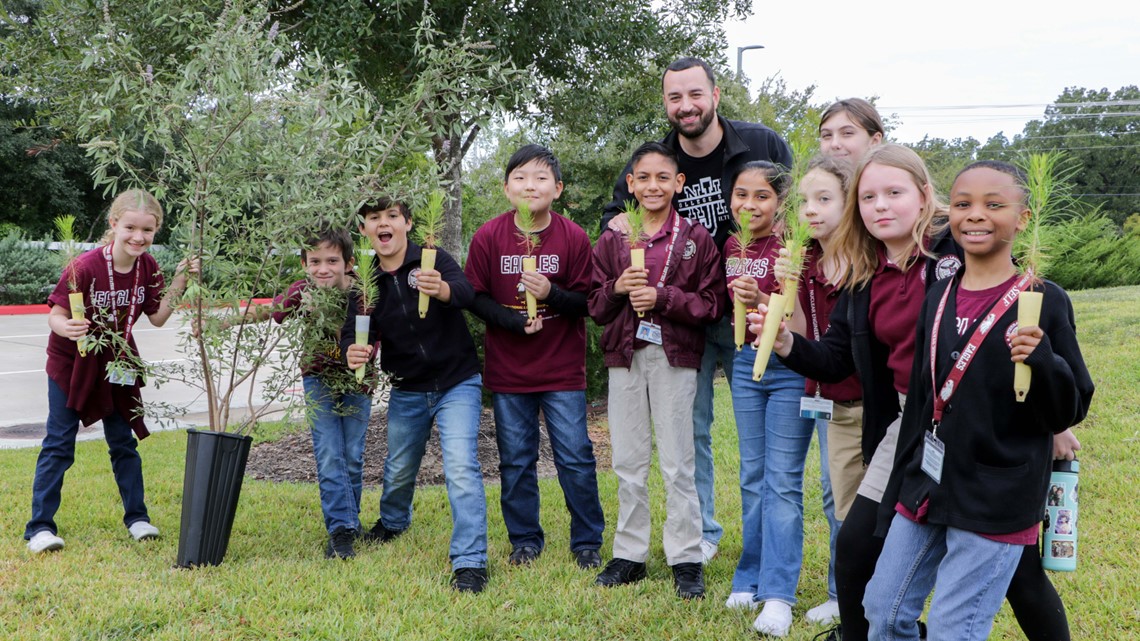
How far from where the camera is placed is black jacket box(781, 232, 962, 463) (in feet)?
10.2

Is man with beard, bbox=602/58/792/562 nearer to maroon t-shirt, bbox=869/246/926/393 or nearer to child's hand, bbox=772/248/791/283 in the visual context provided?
child's hand, bbox=772/248/791/283

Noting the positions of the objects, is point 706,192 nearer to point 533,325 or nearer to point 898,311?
point 533,325

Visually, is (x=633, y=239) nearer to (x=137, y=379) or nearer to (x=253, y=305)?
(x=253, y=305)

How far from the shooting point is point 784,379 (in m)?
3.86

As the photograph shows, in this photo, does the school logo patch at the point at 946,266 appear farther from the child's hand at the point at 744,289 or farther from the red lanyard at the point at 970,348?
the child's hand at the point at 744,289

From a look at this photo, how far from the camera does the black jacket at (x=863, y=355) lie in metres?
3.10

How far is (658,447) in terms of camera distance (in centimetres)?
420

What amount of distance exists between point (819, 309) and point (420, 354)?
2.12 meters

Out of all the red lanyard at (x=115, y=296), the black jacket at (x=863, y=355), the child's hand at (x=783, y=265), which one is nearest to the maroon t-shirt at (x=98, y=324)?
the red lanyard at (x=115, y=296)

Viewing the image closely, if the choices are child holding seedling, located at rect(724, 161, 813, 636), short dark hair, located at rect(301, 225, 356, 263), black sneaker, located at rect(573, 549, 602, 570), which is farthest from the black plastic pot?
child holding seedling, located at rect(724, 161, 813, 636)

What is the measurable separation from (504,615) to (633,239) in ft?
5.99

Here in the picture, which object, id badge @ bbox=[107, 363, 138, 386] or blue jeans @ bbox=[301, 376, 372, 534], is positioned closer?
id badge @ bbox=[107, 363, 138, 386]

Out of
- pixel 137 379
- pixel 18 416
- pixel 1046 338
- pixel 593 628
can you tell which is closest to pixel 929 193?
pixel 1046 338

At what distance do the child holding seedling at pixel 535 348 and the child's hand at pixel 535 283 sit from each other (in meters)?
0.16
